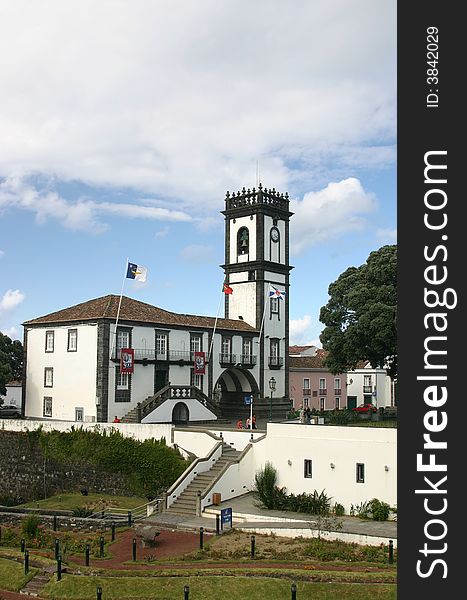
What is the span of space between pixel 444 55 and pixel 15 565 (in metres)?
20.8

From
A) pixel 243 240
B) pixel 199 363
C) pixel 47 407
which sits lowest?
pixel 47 407

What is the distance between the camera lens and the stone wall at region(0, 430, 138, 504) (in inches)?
1470

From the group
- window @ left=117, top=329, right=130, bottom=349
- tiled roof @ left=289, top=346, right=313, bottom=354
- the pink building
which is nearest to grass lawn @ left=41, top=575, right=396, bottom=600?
window @ left=117, top=329, right=130, bottom=349

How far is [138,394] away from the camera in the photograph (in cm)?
4497

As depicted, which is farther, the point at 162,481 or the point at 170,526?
the point at 162,481

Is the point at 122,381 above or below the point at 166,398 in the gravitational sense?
above

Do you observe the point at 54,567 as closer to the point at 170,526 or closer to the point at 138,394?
the point at 170,526

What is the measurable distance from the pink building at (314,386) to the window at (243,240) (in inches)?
637

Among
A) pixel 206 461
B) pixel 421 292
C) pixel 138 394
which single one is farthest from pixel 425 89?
pixel 138 394

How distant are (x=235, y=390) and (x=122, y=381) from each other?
41.9ft

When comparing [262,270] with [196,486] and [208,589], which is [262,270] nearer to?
[196,486]

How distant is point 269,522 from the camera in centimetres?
2867

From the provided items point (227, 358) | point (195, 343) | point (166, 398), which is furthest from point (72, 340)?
point (227, 358)

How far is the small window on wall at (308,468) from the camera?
105 feet
